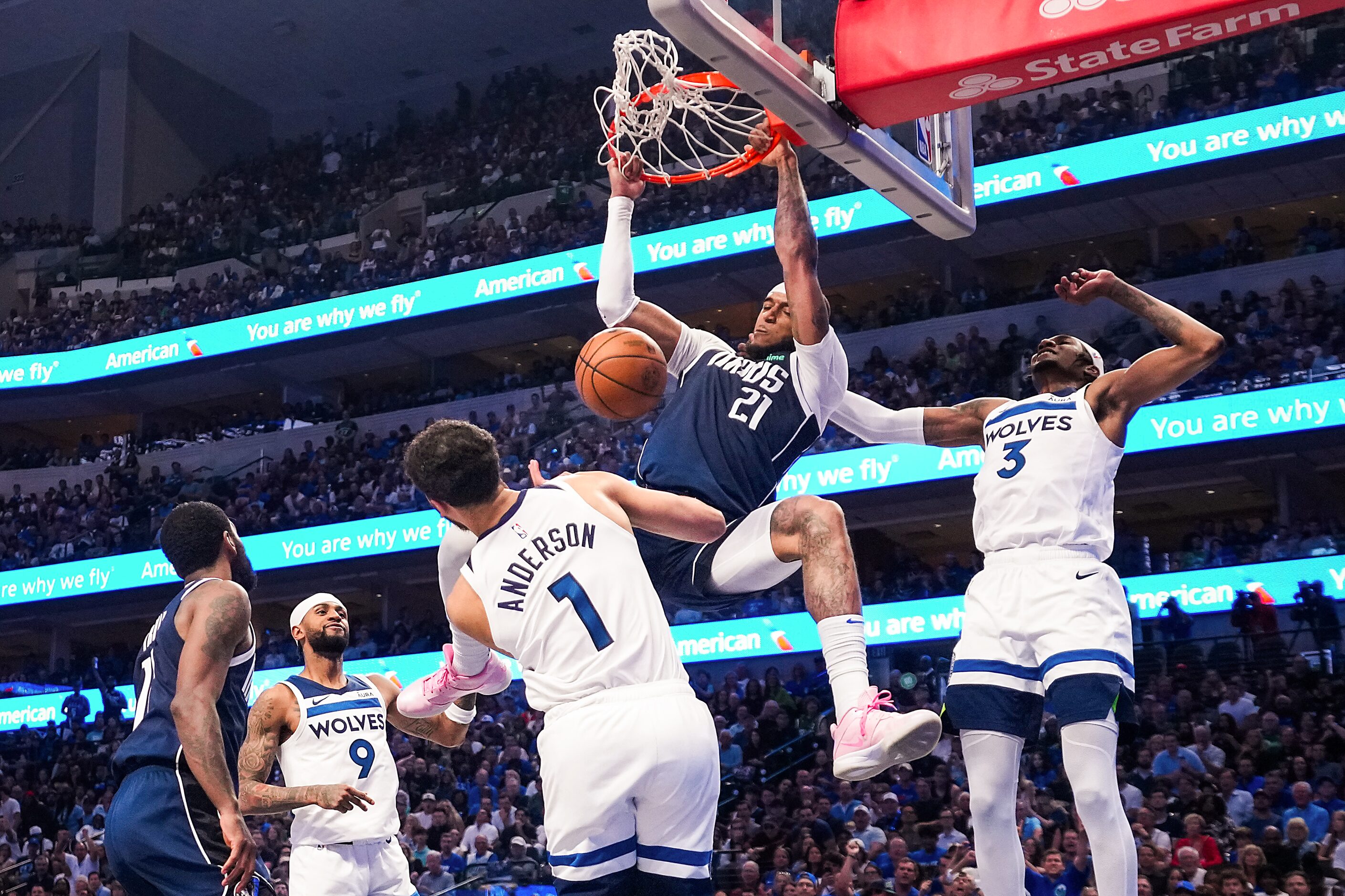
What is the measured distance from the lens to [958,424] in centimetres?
608

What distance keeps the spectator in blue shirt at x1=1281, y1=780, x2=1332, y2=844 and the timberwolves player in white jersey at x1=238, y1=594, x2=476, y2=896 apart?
25.2ft

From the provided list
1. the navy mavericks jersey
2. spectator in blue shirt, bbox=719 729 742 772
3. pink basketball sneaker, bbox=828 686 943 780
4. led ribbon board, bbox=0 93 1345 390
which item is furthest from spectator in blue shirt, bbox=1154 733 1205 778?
the navy mavericks jersey

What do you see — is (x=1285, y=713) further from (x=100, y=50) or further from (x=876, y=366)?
(x=100, y=50)

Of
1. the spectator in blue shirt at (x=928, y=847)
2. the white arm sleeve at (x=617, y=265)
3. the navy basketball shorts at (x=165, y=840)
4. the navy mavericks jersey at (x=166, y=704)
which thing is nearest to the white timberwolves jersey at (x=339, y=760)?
the navy mavericks jersey at (x=166, y=704)

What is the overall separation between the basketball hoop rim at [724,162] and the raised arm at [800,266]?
0.41 m

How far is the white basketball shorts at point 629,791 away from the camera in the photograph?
3.80 m

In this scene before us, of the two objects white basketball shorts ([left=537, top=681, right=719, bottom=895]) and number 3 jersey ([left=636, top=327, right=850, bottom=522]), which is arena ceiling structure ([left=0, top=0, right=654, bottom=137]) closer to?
number 3 jersey ([left=636, top=327, right=850, bottom=522])

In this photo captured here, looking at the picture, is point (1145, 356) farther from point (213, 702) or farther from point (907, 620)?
point (907, 620)

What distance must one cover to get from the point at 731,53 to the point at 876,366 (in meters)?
18.2

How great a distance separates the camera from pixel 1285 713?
13.5m

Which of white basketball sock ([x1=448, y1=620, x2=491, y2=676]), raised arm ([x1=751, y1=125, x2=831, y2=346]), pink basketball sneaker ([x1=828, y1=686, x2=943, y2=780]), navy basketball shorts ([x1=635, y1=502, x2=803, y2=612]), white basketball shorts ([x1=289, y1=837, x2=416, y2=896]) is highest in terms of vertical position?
raised arm ([x1=751, y1=125, x2=831, y2=346])

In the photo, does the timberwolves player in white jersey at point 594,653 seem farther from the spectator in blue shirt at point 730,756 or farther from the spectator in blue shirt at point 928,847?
the spectator in blue shirt at point 730,756

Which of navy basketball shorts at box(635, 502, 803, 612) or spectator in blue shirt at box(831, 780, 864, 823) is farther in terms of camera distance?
spectator in blue shirt at box(831, 780, 864, 823)

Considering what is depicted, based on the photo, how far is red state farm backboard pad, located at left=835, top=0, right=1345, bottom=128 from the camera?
527 cm
